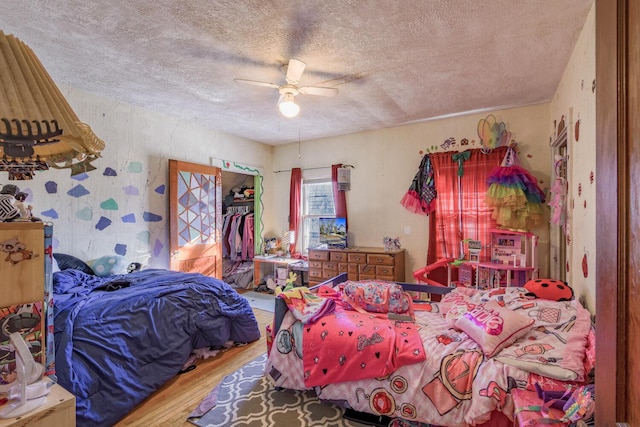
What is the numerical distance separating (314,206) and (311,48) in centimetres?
323

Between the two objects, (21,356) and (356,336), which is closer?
(21,356)

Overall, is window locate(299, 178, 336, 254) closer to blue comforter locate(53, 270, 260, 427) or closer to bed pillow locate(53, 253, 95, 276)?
blue comforter locate(53, 270, 260, 427)

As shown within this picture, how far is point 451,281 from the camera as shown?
3.80 m

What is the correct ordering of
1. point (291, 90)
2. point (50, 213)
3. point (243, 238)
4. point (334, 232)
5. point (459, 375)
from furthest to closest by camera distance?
point (243, 238)
point (334, 232)
point (50, 213)
point (291, 90)
point (459, 375)

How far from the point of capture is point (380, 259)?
4.04 metres

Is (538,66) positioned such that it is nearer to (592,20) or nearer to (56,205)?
(592,20)

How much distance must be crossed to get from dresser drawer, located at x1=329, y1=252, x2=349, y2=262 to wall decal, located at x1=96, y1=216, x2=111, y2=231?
9.29 feet

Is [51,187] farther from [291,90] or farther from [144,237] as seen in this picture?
[291,90]

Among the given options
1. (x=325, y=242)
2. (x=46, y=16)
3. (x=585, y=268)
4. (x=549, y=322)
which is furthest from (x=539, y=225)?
A: (x=46, y=16)

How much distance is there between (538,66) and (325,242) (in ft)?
10.7

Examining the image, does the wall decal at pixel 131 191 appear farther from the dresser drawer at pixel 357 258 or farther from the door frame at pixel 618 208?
the door frame at pixel 618 208

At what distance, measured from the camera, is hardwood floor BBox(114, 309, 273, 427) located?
200 centimetres

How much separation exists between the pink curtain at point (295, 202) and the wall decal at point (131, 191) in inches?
95.9

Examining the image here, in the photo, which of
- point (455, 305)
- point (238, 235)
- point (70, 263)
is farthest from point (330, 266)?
point (70, 263)
